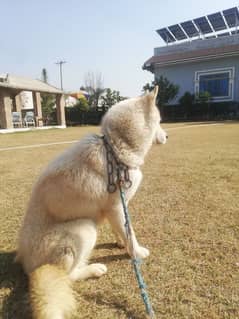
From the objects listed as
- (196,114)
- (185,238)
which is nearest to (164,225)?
(185,238)

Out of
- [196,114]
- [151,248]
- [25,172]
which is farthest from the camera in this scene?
[196,114]

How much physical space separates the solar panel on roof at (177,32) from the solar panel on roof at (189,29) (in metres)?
0.52

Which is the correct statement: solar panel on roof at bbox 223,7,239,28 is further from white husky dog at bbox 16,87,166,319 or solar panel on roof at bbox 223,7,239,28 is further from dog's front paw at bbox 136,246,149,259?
dog's front paw at bbox 136,246,149,259

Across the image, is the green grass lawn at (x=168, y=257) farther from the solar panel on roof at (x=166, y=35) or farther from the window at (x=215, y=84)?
the solar panel on roof at (x=166, y=35)

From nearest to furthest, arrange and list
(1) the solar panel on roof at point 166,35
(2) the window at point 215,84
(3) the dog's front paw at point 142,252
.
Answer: (3) the dog's front paw at point 142,252 → (2) the window at point 215,84 → (1) the solar panel on roof at point 166,35

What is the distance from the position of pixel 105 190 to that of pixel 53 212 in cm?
41

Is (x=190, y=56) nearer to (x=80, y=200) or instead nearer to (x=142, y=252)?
(x=142, y=252)

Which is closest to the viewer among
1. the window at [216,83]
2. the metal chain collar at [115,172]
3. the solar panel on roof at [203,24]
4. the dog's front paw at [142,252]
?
the metal chain collar at [115,172]

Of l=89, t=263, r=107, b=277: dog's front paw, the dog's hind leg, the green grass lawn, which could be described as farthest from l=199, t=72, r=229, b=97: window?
the dog's hind leg

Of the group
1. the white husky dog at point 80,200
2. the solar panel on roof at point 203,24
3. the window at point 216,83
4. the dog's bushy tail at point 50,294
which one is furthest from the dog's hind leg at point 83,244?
the solar panel on roof at point 203,24

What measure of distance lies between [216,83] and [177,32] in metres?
11.5

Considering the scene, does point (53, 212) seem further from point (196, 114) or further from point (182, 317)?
point (196, 114)

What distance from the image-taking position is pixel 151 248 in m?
2.34

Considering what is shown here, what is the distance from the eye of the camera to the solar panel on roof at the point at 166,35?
3431cm
